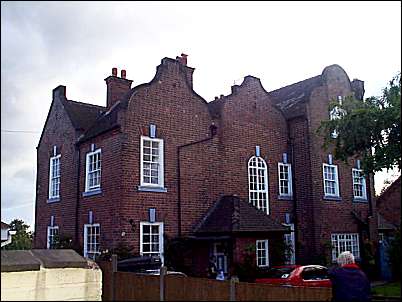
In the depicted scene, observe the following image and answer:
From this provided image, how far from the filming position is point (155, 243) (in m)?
18.6

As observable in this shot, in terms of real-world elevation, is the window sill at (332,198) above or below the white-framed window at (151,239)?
above

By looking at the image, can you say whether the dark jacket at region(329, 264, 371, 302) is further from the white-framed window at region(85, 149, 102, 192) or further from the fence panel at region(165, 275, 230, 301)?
the white-framed window at region(85, 149, 102, 192)

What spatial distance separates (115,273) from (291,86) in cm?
1885

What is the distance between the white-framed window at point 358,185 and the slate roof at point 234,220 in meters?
7.58

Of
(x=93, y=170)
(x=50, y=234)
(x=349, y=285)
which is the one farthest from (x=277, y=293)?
(x=50, y=234)

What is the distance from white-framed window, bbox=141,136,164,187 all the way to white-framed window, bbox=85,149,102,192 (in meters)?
1.94

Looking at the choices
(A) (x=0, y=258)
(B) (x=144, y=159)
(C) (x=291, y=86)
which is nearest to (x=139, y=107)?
(B) (x=144, y=159)

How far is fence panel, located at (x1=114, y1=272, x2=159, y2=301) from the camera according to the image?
9.95 metres

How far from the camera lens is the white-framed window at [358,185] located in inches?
→ 1022

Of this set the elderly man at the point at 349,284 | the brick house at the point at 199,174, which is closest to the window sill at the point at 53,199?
the brick house at the point at 199,174

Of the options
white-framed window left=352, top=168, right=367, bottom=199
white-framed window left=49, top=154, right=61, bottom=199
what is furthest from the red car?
white-framed window left=49, top=154, right=61, bottom=199

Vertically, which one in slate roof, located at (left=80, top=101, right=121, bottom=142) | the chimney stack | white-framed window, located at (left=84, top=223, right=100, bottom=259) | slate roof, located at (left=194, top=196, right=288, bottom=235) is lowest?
white-framed window, located at (left=84, top=223, right=100, bottom=259)

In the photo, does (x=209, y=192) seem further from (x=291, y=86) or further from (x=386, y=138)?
(x=291, y=86)

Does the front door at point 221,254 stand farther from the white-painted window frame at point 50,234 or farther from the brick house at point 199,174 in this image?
the white-painted window frame at point 50,234
